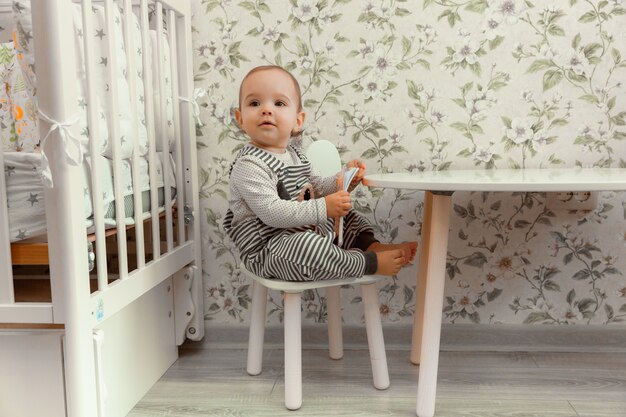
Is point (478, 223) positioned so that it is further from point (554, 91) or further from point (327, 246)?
point (327, 246)

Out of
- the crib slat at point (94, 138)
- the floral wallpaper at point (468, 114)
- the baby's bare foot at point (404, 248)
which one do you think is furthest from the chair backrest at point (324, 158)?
the crib slat at point (94, 138)

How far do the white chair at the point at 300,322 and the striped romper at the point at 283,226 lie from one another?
0.08 ft

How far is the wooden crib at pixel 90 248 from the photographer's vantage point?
36.0 inches

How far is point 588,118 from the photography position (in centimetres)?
155

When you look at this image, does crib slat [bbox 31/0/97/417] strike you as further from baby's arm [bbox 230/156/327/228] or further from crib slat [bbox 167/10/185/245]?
crib slat [bbox 167/10/185/245]

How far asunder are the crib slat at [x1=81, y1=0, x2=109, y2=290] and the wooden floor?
442 mm

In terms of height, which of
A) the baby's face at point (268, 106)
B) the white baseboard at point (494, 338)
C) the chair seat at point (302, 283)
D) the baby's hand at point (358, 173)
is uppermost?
the baby's face at point (268, 106)

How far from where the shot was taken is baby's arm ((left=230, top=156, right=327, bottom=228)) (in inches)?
48.8

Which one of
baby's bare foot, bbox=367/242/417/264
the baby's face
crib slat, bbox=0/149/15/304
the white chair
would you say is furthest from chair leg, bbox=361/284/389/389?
crib slat, bbox=0/149/15/304

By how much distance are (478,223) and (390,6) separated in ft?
2.06

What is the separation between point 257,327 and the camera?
4.75 ft

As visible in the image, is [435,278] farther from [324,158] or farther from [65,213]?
[65,213]

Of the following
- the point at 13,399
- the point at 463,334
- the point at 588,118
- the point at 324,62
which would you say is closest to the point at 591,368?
the point at 463,334

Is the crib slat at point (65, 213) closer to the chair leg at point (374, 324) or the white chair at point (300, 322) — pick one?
the white chair at point (300, 322)
